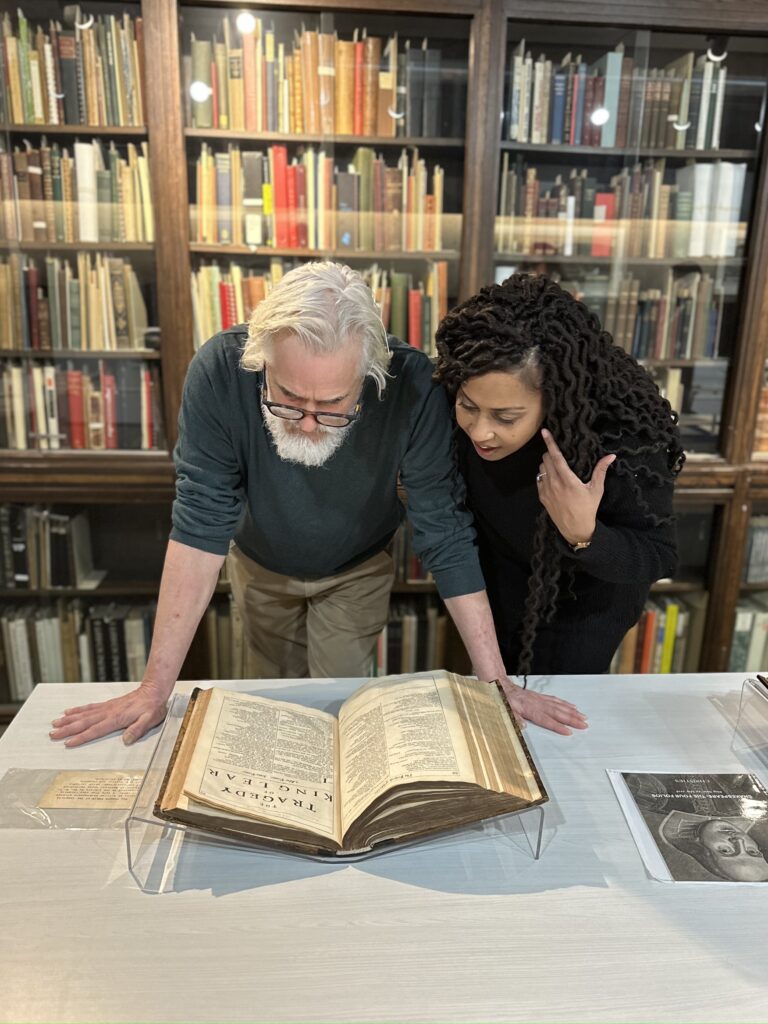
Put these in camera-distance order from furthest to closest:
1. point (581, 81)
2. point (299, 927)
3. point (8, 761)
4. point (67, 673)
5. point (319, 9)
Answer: point (67, 673) → point (581, 81) → point (319, 9) → point (8, 761) → point (299, 927)

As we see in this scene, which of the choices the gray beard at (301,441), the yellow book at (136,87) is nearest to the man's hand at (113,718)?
the gray beard at (301,441)

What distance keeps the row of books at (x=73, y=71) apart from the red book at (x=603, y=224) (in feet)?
4.17

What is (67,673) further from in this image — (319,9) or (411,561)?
(319,9)

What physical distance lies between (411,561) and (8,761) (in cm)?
152

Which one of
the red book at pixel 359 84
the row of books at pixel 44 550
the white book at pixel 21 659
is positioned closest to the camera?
the red book at pixel 359 84

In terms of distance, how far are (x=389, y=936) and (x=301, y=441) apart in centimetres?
74

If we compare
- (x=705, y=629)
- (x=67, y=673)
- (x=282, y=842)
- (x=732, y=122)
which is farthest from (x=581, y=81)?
(x=67, y=673)

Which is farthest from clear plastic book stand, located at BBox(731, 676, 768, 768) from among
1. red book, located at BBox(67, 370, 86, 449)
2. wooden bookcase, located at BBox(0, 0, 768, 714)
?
red book, located at BBox(67, 370, 86, 449)

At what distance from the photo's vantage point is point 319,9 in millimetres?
1944

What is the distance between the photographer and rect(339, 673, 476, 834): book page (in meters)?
0.86

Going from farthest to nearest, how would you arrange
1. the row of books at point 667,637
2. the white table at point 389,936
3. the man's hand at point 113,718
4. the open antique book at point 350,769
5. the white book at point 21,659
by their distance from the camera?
the row of books at point 667,637 → the white book at point 21,659 → the man's hand at point 113,718 → the open antique book at point 350,769 → the white table at point 389,936

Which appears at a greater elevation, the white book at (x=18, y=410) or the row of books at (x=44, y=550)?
the white book at (x=18, y=410)

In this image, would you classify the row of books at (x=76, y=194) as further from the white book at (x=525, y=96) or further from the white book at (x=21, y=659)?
the white book at (x=21, y=659)

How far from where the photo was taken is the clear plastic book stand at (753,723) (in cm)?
108
